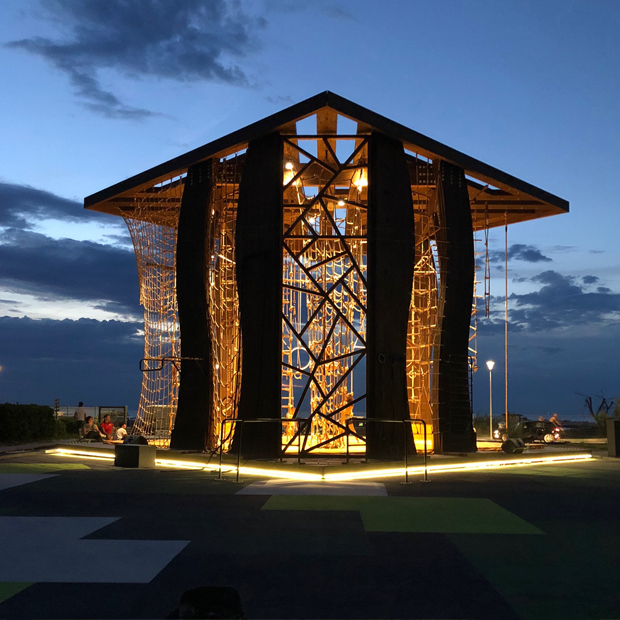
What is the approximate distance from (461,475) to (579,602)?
30.1ft

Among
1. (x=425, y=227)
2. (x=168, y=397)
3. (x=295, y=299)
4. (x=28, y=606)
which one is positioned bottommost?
(x=28, y=606)

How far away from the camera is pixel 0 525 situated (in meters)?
8.79

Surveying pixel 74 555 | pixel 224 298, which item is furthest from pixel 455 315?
pixel 74 555

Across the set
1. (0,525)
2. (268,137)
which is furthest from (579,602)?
(268,137)

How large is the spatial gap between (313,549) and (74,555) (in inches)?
92.4

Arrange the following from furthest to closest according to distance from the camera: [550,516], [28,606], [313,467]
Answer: [313,467] < [550,516] < [28,606]

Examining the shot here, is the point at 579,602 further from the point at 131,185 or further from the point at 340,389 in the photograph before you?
the point at 131,185

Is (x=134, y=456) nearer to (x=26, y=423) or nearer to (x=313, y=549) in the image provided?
(x=313, y=549)

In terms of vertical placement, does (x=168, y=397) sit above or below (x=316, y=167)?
below

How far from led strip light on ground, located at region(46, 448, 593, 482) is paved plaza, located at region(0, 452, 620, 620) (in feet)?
3.96

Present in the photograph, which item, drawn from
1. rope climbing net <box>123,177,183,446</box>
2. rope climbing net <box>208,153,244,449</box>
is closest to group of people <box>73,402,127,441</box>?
rope climbing net <box>123,177,183,446</box>

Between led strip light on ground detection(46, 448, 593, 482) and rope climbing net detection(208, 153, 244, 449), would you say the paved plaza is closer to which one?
led strip light on ground detection(46, 448, 593, 482)

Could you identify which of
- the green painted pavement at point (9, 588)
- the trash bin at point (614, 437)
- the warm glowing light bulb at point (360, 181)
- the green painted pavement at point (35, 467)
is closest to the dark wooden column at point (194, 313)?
the green painted pavement at point (35, 467)

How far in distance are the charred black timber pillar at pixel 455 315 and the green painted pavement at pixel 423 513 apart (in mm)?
6760
